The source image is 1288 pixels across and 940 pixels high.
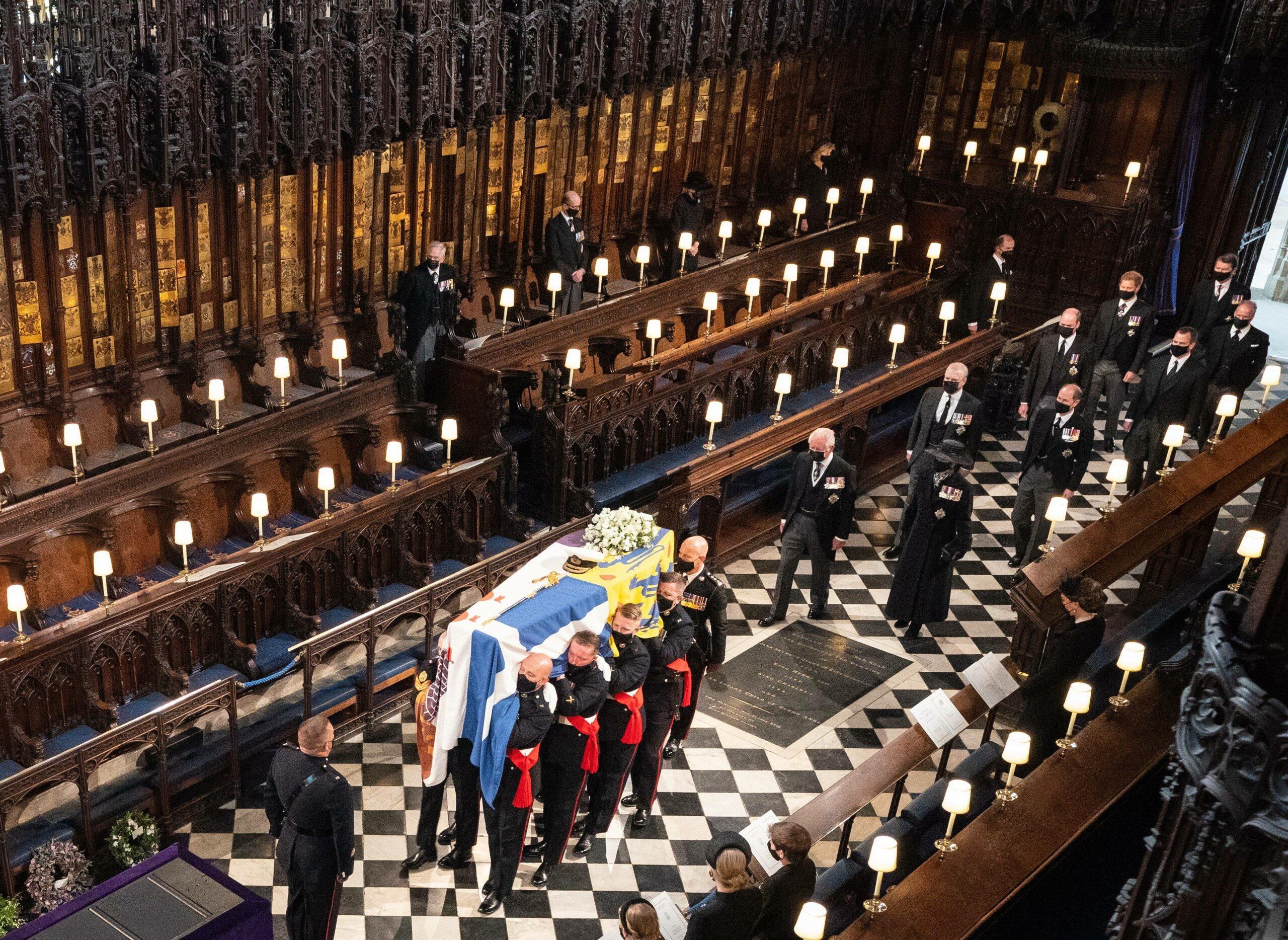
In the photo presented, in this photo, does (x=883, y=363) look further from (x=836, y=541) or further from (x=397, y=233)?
(x=397, y=233)

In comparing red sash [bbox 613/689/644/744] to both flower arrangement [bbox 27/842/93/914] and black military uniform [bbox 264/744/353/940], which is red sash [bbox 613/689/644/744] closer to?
black military uniform [bbox 264/744/353/940]

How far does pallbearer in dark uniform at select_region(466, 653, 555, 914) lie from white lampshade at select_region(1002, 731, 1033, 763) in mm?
2593

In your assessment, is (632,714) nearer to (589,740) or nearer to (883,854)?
(589,740)

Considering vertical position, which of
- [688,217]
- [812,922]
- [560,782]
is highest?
[688,217]

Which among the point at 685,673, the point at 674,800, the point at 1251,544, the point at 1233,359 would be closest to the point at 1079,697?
the point at 685,673

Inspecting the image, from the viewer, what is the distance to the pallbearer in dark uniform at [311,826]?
22.9 ft

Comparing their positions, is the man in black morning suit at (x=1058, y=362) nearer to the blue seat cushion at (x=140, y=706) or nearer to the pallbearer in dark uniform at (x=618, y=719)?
the pallbearer in dark uniform at (x=618, y=719)

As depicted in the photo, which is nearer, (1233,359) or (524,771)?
(524,771)

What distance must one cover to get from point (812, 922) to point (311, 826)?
8.40ft

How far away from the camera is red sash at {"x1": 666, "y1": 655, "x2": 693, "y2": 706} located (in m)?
8.52

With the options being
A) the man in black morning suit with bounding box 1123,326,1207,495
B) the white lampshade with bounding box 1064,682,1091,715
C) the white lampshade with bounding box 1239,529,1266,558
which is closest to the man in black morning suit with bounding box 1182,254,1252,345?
the man in black morning suit with bounding box 1123,326,1207,495

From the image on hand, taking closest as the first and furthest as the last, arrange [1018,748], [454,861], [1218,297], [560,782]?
1. [1018,748]
2. [560,782]
3. [454,861]
4. [1218,297]

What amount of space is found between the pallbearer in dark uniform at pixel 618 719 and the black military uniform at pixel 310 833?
169cm

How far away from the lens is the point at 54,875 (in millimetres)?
7660
